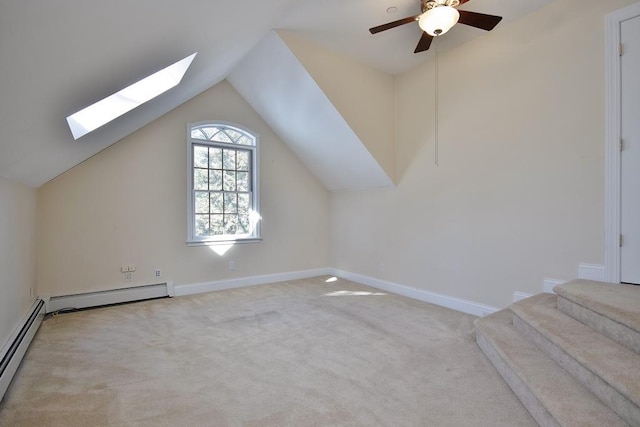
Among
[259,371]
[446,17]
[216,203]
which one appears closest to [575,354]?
[259,371]

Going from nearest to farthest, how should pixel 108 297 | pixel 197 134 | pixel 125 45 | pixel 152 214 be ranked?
pixel 125 45
pixel 108 297
pixel 152 214
pixel 197 134

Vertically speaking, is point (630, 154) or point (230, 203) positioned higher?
point (630, 154)

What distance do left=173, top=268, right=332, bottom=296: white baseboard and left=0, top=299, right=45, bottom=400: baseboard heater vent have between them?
Answer: 150 centimetres

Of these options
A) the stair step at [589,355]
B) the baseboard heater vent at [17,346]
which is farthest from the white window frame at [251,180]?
the stair step at [589,355]

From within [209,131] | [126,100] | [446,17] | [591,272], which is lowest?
[591,272]

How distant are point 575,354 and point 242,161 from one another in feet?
15.2

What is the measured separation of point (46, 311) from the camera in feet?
11.6

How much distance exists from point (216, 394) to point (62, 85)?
2005 mm

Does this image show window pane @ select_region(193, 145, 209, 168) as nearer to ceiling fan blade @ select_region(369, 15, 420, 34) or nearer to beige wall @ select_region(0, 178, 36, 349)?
beige wall @ select_region(0, 178, 36, 349)

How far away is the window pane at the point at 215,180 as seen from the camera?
479 cm

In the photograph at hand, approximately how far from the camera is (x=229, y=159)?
497cm

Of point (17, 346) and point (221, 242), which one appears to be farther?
point (221, 242)

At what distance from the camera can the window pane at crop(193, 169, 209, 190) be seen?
4.65 m

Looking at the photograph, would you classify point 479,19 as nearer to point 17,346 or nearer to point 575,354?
point 575,354
